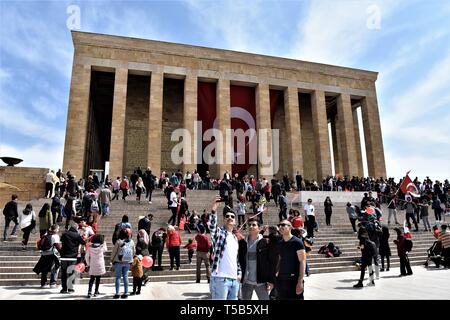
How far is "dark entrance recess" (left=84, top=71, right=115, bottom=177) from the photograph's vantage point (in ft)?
83.3

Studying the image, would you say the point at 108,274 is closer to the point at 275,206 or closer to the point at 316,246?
the point at 316,246

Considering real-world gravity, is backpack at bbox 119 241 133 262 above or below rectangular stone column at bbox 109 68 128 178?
below

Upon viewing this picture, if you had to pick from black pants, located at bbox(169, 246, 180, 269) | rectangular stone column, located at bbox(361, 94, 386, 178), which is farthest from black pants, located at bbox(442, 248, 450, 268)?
rectangular stone column, located at bbox(361, 94, 386, 178)

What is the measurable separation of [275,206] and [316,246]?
15.0 feet

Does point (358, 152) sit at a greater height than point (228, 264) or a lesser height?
greater

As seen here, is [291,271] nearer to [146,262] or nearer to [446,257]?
[146,262]

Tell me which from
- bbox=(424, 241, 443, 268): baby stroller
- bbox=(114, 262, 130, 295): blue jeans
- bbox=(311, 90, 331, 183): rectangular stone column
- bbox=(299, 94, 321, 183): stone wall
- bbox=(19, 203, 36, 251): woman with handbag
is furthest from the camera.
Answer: bbox=(299, 94, 321, 183): stone wall

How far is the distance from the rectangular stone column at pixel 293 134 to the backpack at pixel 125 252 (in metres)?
19.7

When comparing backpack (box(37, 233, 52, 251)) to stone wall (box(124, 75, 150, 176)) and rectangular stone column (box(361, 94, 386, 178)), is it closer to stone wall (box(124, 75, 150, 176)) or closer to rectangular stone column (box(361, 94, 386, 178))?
stone wall (box(124, 75, 150, 176))

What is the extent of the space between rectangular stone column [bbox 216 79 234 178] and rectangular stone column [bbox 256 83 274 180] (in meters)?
2.36

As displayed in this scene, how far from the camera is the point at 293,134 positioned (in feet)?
82.7

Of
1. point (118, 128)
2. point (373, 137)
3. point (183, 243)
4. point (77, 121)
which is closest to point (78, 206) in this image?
point (183, 243)

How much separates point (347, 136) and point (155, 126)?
598 inches
